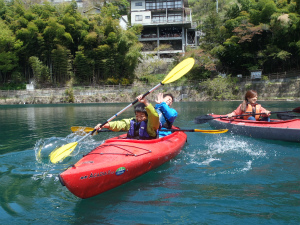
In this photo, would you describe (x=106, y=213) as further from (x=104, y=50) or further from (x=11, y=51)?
(x=11, y=51)

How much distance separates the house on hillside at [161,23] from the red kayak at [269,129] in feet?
87.6

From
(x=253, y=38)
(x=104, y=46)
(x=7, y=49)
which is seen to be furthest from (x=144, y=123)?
(x=7, y=49)

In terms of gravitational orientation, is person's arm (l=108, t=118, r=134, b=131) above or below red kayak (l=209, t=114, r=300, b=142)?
above

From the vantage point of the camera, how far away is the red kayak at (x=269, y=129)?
586 cm

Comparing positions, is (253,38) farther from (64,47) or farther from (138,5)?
(64,47)

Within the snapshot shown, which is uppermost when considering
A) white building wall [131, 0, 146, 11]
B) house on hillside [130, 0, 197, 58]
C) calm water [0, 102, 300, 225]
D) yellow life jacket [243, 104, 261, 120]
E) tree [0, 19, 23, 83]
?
white building wall [131, 0, 146, 11]

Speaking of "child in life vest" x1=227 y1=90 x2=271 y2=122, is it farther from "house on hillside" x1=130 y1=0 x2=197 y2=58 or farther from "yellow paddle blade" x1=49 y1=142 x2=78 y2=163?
"house on hillside" x1=130 y1=0 x2=197 y2=58

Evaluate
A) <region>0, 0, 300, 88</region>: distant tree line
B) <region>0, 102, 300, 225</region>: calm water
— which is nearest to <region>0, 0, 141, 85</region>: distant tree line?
<region>0, 0, 300, 88</region>: distant tree line

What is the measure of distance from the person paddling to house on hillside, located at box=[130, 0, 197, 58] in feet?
92.6

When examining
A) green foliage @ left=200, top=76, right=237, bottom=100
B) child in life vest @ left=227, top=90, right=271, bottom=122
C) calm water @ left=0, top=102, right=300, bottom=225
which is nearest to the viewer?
calm water @ left=0, top=102, right=300, bottom=225

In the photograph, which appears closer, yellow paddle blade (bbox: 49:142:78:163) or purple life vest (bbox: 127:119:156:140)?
yellow paddle blade (bbox: 49:142:78:163)

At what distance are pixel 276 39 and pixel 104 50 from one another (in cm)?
1734

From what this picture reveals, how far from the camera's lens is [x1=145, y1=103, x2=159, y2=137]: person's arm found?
13.0ft

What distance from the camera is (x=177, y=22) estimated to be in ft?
108
